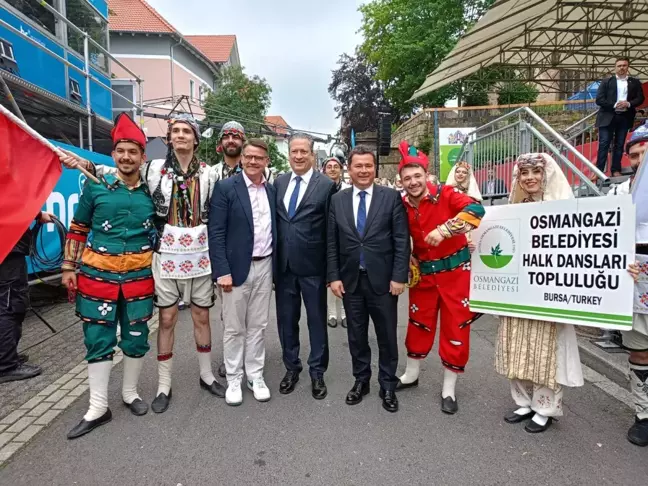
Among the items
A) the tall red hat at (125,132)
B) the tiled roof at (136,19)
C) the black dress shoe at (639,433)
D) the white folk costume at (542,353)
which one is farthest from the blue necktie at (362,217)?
the tiled roof at (136,19)

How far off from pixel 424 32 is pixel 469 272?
Answer: 23.8m

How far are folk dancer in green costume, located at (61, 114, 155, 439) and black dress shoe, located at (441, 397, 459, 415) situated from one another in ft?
7.75

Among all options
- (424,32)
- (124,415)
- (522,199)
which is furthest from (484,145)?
(424,32)

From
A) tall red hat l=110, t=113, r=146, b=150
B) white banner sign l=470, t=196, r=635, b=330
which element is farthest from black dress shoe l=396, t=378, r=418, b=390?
tall red hat l=110, t=113, r=146, b=150

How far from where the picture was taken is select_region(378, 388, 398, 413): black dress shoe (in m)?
3.24

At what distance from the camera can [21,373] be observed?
3.91 metres

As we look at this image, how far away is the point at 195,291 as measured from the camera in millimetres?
3398

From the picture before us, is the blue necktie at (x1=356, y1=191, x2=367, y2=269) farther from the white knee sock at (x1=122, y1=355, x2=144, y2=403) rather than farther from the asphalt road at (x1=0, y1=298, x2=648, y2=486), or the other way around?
the white knee sock at (x1=122, y1=355, x2=144, y2=403)

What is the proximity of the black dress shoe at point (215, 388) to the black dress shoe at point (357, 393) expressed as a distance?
1.06 m

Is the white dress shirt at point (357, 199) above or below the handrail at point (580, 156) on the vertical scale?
below

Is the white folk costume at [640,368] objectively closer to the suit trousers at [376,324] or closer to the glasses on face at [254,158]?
the suit trousers at [376,324]

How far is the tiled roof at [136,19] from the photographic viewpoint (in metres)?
26.4

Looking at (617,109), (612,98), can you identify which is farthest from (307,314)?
(612,98)

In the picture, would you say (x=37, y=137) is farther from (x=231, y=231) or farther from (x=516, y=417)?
(x=516, y=417)
